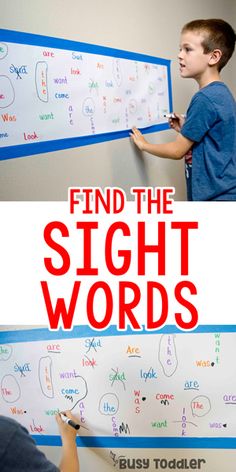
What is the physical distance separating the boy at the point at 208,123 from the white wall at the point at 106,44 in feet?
0.59

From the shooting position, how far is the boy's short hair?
5.44ft

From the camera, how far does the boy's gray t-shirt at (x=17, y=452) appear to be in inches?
28.5

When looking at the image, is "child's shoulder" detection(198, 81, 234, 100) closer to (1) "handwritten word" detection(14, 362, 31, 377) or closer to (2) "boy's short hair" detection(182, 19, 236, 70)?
(2) "boy's short hair" detection(182, 19, 236, 70)

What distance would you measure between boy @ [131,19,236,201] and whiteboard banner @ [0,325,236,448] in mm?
603

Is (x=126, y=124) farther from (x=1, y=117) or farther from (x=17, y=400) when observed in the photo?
(x=17, y=400)

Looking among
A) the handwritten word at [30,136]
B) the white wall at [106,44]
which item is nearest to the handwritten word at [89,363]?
the white wall at [106,44]

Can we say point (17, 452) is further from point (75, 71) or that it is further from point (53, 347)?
point (75, 71)

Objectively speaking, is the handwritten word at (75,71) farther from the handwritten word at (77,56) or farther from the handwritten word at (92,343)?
the handwritten word at (92,343)

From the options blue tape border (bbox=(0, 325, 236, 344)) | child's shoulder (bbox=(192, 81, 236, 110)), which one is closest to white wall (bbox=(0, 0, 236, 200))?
child's shoulder (bbox=(192, 81, 236, 110))

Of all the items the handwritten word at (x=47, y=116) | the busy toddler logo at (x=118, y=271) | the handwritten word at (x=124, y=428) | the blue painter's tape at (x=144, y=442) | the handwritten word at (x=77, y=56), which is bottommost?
the blue painter's tape at (x=144, y=442)

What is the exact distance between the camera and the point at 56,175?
1.61 meters

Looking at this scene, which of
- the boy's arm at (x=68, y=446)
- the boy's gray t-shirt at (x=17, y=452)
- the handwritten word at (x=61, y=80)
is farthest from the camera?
the handwritten word at (x=61, y=80)

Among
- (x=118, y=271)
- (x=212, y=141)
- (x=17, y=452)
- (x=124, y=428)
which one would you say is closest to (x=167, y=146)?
(x=212, y=141)

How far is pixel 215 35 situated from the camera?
167cm
